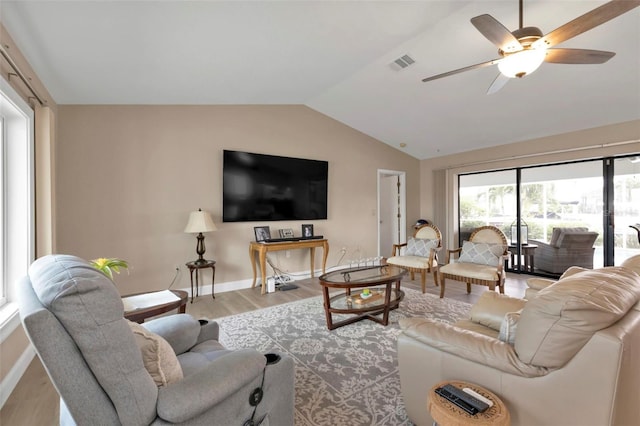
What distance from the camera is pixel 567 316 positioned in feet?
3.42

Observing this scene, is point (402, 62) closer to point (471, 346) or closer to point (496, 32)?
point (496, 32)

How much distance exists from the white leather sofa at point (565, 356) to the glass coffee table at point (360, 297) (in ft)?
4.72

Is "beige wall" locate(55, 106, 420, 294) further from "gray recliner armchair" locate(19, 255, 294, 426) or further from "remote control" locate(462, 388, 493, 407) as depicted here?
"remote control" locate(462, 388, 493, 407)

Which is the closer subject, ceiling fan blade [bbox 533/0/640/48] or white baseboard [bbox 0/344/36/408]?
ceiling fan blade [bbox 533/0/640/48]

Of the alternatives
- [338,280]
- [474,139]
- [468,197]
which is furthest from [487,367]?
[468,197]

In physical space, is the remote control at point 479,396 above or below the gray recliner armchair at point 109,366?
below

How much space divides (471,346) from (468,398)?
243 millimetres

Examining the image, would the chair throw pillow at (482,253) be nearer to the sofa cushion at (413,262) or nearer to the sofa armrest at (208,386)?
the sofa cushion at (413,262)

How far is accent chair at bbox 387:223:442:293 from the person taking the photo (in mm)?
4043

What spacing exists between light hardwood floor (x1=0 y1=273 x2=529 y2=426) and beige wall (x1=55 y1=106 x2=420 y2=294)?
48cm

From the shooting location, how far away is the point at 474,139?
512 centimetres

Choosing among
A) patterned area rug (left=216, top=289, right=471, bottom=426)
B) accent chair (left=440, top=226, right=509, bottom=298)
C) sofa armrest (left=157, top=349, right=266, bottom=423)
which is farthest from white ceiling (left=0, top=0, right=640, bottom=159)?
patterned area rug (left=216, top=289, right=471, bottom=426)

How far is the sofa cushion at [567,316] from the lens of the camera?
3.38 ft

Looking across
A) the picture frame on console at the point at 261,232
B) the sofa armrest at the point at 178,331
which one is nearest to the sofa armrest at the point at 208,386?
the sofa armrest at the point at 178,331
